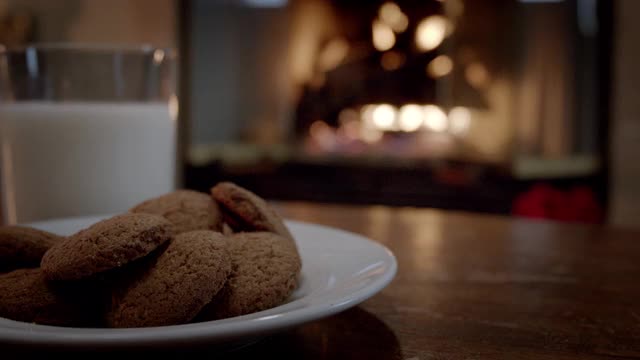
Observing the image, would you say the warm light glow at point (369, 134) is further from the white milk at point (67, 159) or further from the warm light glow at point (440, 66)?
the white milk at point (67, 159)

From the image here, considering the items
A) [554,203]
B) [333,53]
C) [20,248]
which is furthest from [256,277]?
[333,53]

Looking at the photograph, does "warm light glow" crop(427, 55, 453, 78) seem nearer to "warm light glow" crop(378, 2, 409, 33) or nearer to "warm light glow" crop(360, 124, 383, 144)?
"warm light glow" crop(378, 2, 409, 33)

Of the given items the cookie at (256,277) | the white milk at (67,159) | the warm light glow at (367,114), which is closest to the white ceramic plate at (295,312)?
the cookie at (256,277)

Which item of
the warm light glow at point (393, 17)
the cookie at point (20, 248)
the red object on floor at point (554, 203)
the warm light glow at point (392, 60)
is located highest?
the warm light glow at point (393, 17)

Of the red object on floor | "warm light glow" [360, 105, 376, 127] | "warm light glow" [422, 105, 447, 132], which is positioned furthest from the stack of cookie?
"warm light glow" [360, 105, 376, 127]

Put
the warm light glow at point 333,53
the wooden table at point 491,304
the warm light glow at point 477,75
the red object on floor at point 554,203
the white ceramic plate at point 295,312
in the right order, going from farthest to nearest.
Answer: the warm light glow at point 333,53 → the warm light glow at point 477,75 → the red object on floor at point 554,203 → the wooden table at point 491,304 → the white ceramic plate at point 295,312

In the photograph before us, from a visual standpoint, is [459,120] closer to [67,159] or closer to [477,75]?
→ [477,75]

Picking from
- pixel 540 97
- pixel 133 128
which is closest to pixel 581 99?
pixel 540 97
